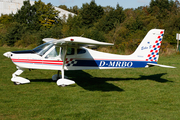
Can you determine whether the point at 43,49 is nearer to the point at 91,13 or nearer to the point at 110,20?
the point at 110,20

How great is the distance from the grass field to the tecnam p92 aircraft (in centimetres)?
75

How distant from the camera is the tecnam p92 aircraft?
26.7 feet

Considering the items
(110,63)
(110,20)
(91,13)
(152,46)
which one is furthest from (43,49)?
(91,13)

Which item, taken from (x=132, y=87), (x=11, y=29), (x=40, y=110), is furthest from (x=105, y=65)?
(x=11, y=29)

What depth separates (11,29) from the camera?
3238 cm

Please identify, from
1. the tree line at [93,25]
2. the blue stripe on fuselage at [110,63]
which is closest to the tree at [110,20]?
the tree line at [93,25]

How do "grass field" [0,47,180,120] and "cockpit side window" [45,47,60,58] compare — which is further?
"cockpit side window" [45,47,60,58]

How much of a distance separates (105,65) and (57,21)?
38527 millimetres

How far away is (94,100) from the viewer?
6.39 m

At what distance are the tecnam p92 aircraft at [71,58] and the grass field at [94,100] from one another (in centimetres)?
75

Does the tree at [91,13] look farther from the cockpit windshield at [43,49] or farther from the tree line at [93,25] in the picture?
the cockpit windshield at [43,49]

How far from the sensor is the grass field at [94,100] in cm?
513

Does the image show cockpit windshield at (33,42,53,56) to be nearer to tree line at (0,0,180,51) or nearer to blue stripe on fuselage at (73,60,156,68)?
blue stripe on fuselage at (73,60,156,68)

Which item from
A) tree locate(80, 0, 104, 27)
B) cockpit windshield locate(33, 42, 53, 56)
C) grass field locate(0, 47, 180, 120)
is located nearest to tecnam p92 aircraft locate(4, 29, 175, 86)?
cockpit windshield locate(33, 42, 53, 56)
